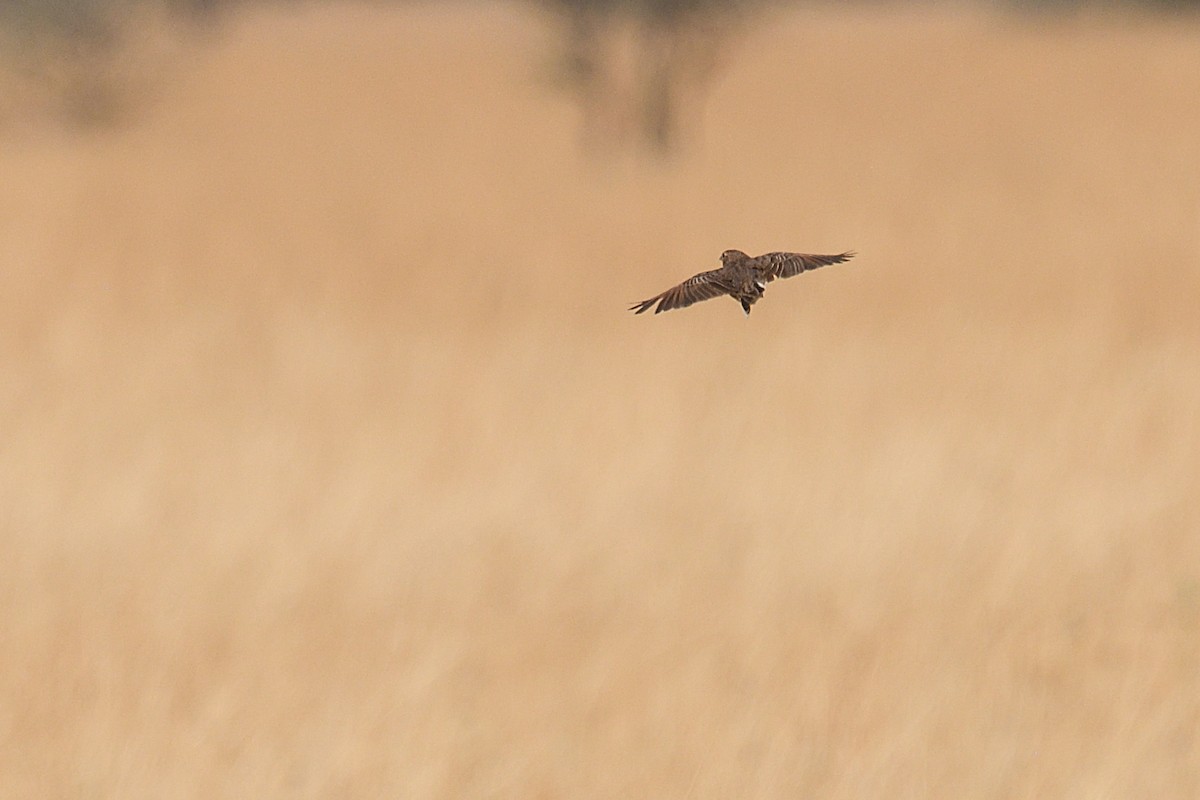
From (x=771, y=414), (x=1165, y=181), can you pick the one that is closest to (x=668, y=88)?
(x=1165, y=181)

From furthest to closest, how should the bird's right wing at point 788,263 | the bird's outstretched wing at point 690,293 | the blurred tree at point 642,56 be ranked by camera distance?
the blurred tree at point 642,56 < the bird's right wing at point 788,263 < the bird's outstretched wing at point 690,293

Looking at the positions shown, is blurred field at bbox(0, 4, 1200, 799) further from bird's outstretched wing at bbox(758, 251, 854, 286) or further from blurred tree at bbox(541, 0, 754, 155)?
bird's outstretched wing at bbox(758, 251, 854, 286)

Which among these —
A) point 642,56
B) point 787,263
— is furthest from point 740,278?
point 642,56

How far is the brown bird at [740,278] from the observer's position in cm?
204

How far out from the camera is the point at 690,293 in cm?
207

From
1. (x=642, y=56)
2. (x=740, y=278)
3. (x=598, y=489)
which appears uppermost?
(x=740, y=278)

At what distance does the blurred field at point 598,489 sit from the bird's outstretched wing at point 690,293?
575 cm

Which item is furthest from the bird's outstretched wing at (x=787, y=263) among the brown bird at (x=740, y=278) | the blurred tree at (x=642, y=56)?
→ the blurred tree at (x=642, y=56)

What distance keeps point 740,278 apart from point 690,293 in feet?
0.48

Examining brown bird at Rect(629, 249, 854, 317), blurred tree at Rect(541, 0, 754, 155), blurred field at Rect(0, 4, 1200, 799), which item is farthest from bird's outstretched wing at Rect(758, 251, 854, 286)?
blurred tree at Rect(541, 0, 754, 155)

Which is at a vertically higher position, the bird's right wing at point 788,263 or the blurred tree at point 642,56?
the bird's right wing at point 788,263

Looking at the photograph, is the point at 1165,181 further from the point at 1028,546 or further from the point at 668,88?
the point at 1028,546

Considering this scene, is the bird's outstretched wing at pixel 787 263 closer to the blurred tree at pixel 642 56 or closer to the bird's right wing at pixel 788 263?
the bird's right wing at pixel 788 263

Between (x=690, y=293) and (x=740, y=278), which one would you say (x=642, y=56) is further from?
(x=690, y=293)
